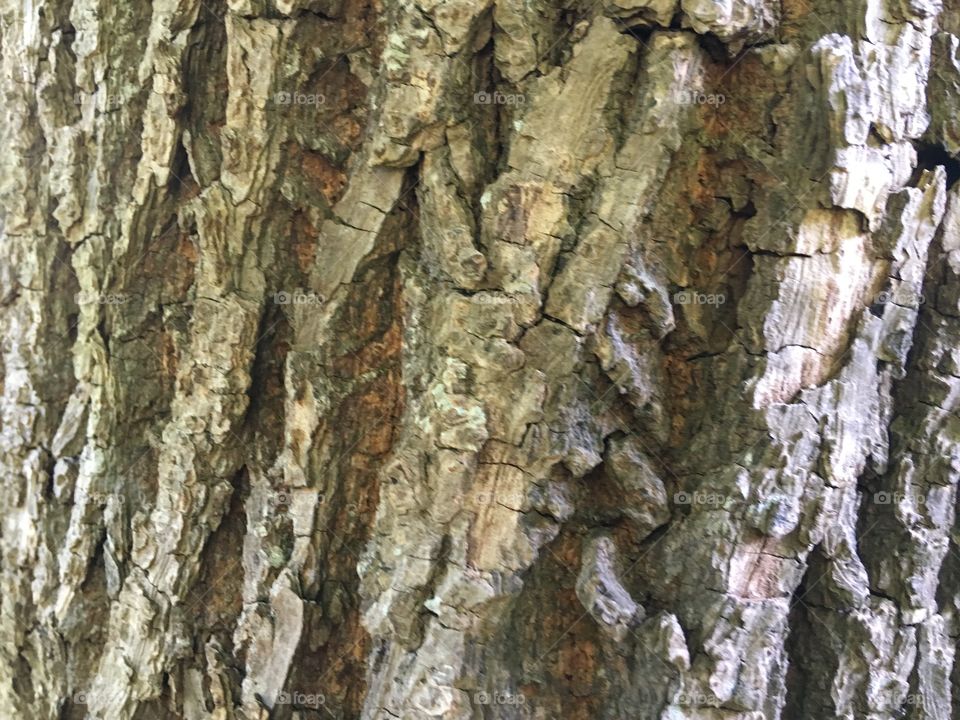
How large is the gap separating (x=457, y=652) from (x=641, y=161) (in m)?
1.34

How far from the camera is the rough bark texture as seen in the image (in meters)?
1.95

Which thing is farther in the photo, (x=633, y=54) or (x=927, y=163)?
(x=927, y=163)

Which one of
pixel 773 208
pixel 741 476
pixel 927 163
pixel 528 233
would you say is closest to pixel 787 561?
pixel 741 476

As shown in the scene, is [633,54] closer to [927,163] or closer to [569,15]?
[569,15]

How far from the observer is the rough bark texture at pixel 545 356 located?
1949 mm

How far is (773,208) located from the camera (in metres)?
2.01

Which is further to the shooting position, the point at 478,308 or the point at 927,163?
the point at 927,163

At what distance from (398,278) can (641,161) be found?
28.6 inches

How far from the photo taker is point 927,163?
7.24 feet

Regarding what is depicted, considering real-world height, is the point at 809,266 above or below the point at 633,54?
below

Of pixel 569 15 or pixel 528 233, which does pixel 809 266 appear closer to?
pixel 528 233

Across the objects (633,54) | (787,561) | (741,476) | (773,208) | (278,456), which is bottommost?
(278,456)

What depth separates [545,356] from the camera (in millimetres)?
1943

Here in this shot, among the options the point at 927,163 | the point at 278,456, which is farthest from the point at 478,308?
the point at 927,163
